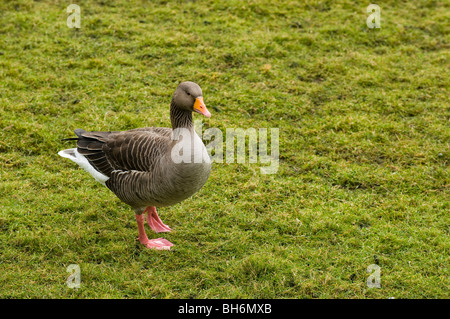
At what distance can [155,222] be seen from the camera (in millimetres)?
5270

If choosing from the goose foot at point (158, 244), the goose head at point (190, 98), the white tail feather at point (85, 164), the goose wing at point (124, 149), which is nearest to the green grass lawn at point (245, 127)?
the goose foot at point (158, 244)

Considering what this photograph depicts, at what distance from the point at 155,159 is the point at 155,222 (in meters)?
0.91

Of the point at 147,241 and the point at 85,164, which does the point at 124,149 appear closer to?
the point at 85,164

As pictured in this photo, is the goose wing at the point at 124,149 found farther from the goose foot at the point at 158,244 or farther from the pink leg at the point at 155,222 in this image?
the goose foot at the point at 158,244

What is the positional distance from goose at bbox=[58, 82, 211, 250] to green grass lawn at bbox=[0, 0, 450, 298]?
586 mm

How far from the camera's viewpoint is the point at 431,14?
9.59 m

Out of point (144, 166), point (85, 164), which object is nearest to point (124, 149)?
point (144, 166)

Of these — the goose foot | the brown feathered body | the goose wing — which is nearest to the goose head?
the brown feathered body

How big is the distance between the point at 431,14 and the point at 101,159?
7435 millimetres

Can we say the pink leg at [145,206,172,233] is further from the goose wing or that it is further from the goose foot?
the goose wing

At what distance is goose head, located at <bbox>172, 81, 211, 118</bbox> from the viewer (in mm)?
4562

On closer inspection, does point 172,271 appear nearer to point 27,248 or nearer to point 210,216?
point 210,216

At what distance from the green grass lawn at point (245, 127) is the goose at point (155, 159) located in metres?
0.59

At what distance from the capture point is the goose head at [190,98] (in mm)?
4562
